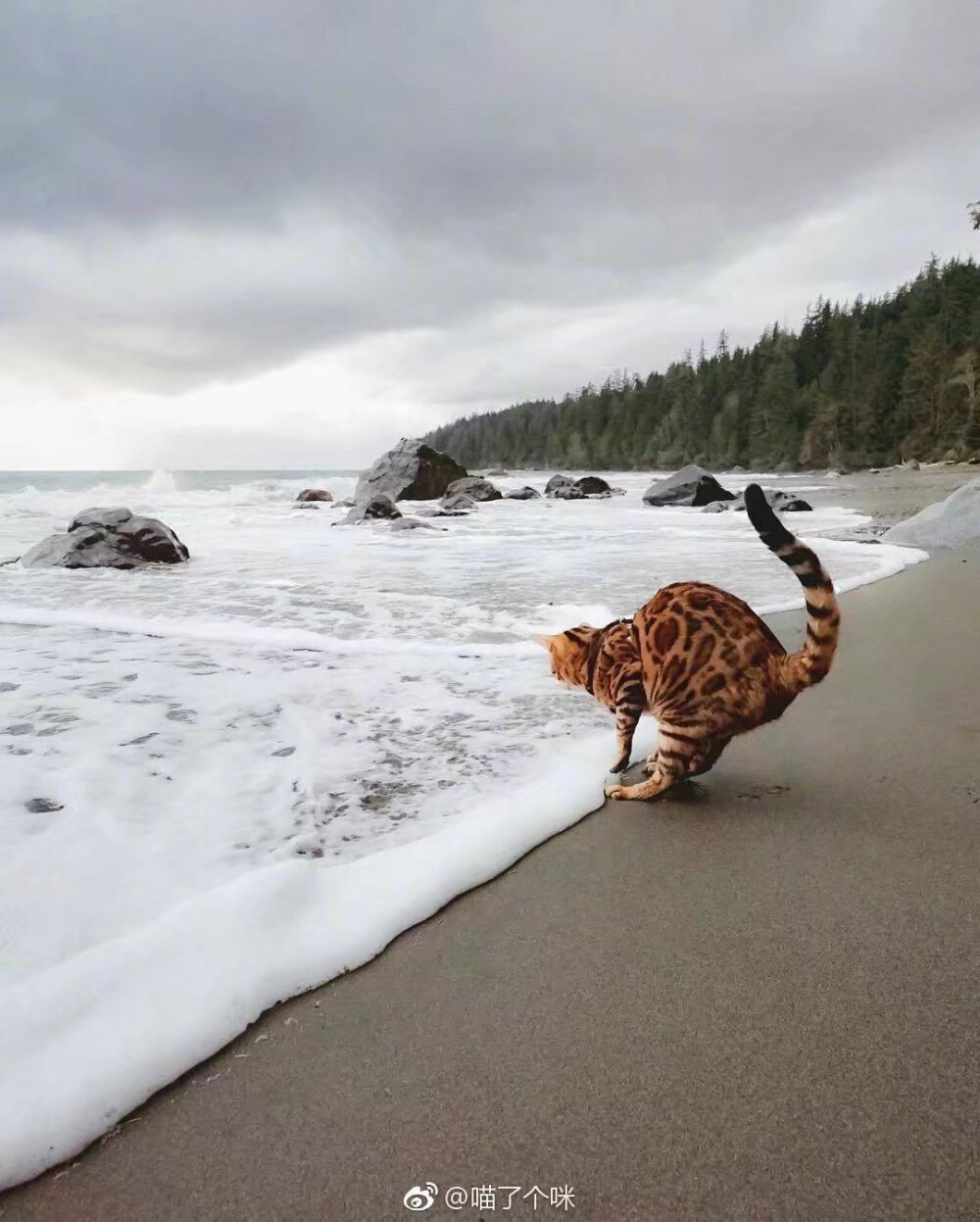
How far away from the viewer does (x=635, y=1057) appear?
133 cm

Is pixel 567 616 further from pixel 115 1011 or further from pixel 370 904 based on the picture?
pixel 115 1011

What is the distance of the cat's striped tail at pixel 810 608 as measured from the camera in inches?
77.6

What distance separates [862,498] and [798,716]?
77.7 ft

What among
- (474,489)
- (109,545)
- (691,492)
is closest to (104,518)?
(109,545)

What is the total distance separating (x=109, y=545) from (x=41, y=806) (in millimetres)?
8858

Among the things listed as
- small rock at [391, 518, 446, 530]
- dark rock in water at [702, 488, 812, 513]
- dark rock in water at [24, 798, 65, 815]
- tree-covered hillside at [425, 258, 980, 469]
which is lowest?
dark rock in water at [24, 798, 65, 815]

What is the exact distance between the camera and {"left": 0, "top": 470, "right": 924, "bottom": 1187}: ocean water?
4.73 ft

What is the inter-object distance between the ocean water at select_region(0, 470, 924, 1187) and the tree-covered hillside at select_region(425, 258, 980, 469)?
2342 inches


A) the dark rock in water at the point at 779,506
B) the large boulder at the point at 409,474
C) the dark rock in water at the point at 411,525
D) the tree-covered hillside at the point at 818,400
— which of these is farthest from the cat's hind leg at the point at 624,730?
the tree-covered hillside at the point at 818,400

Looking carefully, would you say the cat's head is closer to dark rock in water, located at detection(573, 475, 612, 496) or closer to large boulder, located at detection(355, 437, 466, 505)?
large boulder, located at detection(355, 437, 466, 505)

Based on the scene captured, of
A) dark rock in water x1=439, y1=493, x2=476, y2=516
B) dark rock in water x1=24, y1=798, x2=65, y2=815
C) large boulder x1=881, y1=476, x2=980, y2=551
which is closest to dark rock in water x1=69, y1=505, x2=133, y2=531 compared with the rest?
dark rock in water x1=24, y1=798, x2=65, y2=815

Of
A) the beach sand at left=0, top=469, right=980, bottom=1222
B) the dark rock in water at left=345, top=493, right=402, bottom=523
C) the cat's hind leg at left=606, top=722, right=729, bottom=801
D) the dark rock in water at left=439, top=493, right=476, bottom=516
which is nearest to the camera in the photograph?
the beach sand at left=0, top=469, right=980, bottom=1222

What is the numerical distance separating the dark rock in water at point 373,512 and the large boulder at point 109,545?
8.24 metres

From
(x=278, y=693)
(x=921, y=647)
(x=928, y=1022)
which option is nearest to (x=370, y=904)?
(x=928, y=1022)
